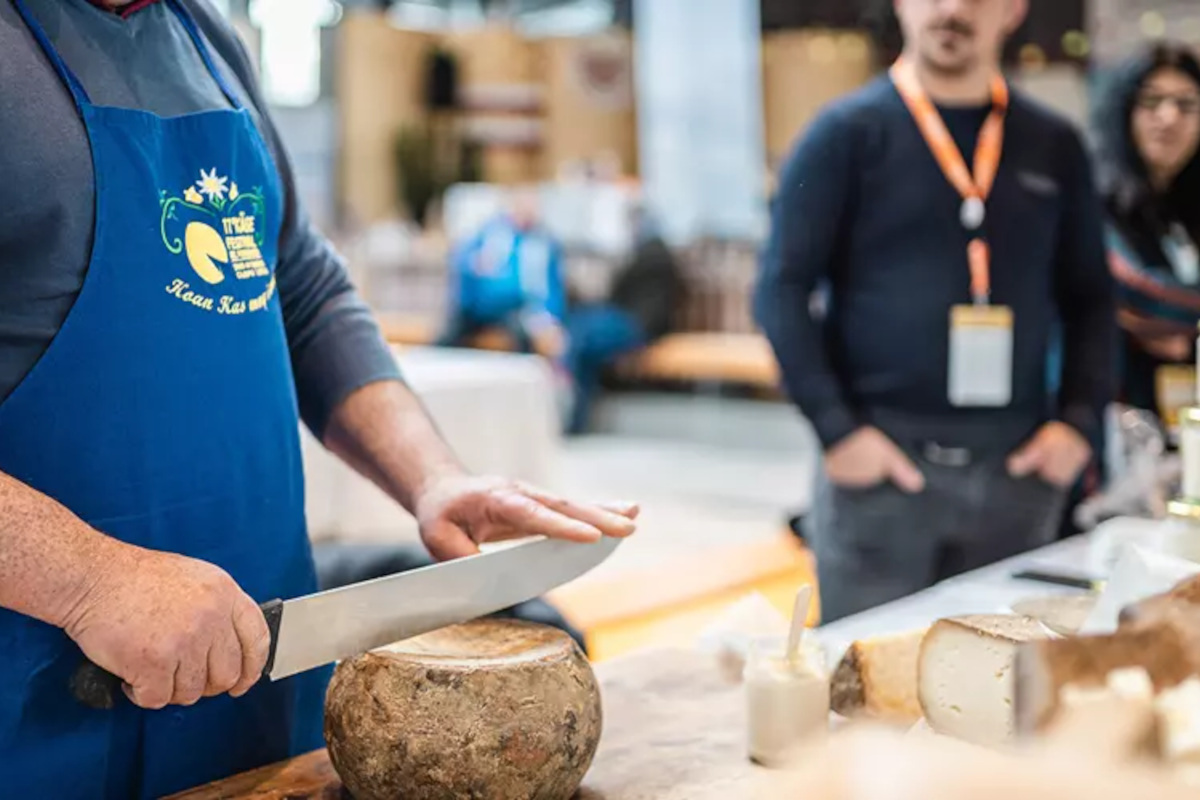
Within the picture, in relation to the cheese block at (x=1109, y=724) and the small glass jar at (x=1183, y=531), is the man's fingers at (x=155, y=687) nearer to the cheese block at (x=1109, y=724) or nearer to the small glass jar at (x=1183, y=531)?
the cheese block at (x=1109, y=724)

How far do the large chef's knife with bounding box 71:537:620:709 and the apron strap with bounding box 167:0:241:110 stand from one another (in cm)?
53

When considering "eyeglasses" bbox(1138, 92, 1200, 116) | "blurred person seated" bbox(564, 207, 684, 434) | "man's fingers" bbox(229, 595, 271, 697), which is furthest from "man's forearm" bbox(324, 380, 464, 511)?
"blurred person seated" bbox(564, 207, 684, 434)

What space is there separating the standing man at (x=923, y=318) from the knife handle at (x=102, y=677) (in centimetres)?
181

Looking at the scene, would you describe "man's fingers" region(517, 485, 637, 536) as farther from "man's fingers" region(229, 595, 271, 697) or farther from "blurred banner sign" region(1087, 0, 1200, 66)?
"blurred banner sign" region(1087, 0, 1200, 66)

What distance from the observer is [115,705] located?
1337 millimetres

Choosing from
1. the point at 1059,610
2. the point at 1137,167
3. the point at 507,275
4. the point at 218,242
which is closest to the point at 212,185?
the point at 218,242

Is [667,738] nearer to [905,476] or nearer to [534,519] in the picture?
[534,519]

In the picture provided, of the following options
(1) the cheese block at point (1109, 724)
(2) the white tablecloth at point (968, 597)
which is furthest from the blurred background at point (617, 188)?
(1) the cheese block at point (1109, 724)

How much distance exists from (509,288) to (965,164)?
6996mm

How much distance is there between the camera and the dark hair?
3758mm

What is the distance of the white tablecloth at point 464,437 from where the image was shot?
14.0 feet

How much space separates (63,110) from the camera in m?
1.30

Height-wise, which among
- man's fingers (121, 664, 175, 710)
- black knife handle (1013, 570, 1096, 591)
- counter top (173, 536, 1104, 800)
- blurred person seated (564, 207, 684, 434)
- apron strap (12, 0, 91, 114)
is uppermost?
apron strap (12, 0, 91, 114)

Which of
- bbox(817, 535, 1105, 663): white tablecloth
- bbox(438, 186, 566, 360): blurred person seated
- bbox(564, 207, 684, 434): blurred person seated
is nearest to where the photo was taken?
bbox(817, 535, 1105, 663): white tablecloth
